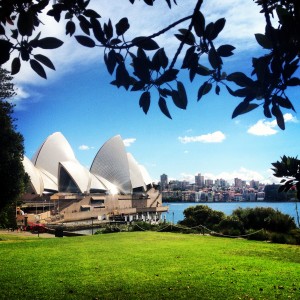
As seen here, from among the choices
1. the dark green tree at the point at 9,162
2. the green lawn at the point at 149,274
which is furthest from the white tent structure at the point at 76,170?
the green lawn at the point at 149,274

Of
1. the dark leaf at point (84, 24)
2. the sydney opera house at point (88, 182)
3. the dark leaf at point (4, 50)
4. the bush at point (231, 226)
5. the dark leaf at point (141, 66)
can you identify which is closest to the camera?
the dark leaf at point (4, 50)

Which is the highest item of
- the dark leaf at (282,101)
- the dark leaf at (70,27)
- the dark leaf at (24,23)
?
the dark leaf at (70,27)

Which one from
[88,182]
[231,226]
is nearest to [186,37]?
[231,226]

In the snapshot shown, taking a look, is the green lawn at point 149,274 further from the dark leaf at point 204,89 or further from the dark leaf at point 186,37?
the dark leaf at point 186,37

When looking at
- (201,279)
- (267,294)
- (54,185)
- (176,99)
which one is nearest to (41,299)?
(201,279)

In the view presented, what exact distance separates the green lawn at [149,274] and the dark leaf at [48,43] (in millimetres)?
4000

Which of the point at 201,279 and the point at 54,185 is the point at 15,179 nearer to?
the point at 201,279

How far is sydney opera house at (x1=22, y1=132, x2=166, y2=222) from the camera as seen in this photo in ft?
138

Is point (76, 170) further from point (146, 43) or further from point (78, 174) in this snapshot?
point (146, 43)

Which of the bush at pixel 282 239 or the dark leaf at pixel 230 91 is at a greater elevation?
the dark leaf at pixel 230 91

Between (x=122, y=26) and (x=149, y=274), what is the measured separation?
527 cm

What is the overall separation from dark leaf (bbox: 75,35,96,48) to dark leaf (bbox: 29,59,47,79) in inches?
8.1

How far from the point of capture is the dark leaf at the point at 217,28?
4.77ft

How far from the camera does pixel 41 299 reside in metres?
4.46
